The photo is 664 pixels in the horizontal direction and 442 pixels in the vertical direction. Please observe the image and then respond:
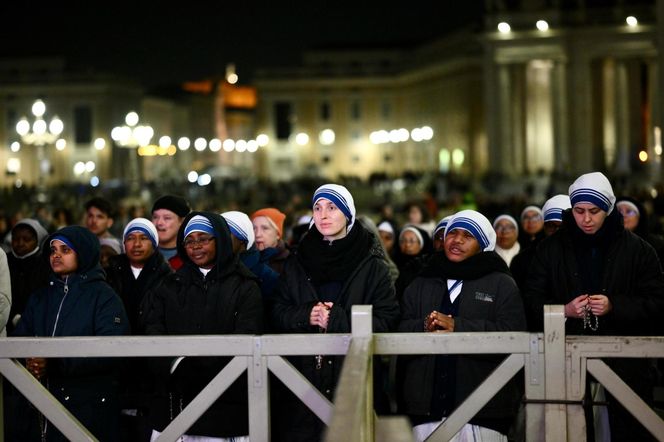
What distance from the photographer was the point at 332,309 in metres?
7.23

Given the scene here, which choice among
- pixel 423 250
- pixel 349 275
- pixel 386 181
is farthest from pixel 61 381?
pixel 386 181

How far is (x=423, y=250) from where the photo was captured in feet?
40.4

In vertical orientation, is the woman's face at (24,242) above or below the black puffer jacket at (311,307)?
above

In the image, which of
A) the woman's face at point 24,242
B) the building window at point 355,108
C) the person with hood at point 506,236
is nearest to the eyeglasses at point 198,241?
the woman's face at point 24,242

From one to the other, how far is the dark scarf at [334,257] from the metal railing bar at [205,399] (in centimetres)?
113

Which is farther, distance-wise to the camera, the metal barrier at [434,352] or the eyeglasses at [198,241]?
the eyeglasses at [198,241]

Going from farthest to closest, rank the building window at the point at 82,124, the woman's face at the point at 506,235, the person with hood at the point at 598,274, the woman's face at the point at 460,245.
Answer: the building window at the point at 82,124 < the woman's face at the point at 506,235 < the woman's face at the point at 460,245 < the person with hood at the point at 598,274

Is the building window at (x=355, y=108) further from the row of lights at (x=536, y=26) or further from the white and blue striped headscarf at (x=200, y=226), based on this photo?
the white and blue striped headscarf at (x=200, y=226)

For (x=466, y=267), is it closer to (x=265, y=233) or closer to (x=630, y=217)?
(x=265, y=233)

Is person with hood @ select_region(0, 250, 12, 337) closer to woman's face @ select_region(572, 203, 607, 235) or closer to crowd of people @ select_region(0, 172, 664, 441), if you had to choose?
crowd of people @ select_region(0, 172, 664, 441)

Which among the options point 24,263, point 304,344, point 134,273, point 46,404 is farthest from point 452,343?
point 24,263

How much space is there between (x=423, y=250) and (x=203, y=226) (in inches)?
193

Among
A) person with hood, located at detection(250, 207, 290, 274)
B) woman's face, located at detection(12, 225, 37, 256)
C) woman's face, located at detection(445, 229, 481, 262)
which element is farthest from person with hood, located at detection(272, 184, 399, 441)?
woman's face, located at detection(12, 225, 37, 256)

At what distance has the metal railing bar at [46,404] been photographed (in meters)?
6.65
